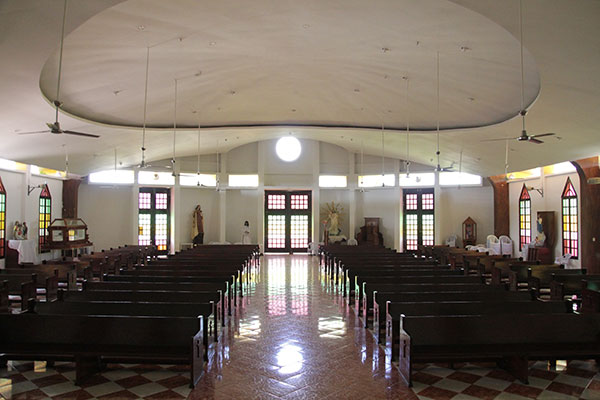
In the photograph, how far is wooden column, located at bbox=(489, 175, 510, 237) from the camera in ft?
61.0

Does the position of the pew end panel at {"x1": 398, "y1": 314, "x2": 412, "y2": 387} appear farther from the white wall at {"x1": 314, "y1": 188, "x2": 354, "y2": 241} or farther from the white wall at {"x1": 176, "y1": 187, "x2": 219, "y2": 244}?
the white wall at {"x1": 176, "y1": 187, "x2": 219, "y2": 244}

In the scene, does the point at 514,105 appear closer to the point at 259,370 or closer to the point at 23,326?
the point at 259,370

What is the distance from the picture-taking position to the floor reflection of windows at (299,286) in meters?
8.23

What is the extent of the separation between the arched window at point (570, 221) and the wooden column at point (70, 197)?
18.7 m

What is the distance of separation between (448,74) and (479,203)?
1241 centimetres

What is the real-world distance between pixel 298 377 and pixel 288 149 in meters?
17.1

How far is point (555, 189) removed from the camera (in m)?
15.1

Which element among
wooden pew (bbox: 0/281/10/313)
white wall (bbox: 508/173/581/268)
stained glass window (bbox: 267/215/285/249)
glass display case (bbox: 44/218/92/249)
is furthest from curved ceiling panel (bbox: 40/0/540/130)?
stained glass window (bbox: 267/215/285/249)

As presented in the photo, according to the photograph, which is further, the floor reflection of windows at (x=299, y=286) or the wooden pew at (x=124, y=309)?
the floor reflection of windows at (x=299, y=286)

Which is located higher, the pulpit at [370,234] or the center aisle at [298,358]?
the pulpit at [370,234]

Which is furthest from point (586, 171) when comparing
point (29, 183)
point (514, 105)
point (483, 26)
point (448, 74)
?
point (29, 183)

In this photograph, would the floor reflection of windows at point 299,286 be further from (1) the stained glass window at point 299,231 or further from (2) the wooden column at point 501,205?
(2) the wooden column at point 501,205

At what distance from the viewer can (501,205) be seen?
18781 mm

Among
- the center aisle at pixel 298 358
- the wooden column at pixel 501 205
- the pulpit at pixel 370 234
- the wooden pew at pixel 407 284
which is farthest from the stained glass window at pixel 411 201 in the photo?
the wooden pew at pixel 407 284
